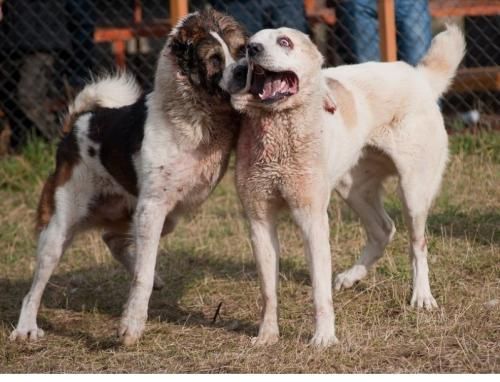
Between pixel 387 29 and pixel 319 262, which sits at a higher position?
pixel 387 29

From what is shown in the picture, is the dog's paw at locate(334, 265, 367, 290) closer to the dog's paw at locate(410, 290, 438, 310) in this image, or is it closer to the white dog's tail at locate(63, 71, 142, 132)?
the dog's paw at locate(410, 290, 438, 310)

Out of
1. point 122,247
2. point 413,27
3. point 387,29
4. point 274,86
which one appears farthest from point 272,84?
point 413,27

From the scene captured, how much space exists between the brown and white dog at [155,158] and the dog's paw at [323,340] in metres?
0.75

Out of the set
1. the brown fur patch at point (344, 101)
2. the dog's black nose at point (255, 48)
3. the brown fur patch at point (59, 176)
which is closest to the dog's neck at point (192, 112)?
the dog's black nose at point (255, 48)

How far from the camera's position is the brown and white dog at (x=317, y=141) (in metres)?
3.84

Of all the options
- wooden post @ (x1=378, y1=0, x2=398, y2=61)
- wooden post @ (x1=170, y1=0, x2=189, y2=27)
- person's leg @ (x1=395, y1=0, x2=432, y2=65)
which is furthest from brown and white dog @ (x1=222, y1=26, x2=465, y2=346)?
wooden post @ (x1=170, y1=0, x2=189, y2=27)

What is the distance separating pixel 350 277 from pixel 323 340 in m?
1.16

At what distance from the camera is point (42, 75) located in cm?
Result: 803

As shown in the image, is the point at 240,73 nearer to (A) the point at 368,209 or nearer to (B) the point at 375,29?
(A) the point at 368,209

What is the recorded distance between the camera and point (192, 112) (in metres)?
4.08

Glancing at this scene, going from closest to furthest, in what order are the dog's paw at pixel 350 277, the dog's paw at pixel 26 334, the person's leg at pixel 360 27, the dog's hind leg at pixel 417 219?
the dog's paw at pixel 26 334, the dog's hind leg at pixel 417 219, the dog's paw at pixel 350 277, the person's leg at pixel 360 27

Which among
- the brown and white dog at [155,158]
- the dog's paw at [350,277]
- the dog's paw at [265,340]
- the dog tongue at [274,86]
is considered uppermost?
the dog tongue at [274,86]

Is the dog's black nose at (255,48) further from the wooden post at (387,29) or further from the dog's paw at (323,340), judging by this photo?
the wooden post at (387,29)

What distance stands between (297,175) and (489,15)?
4.45 metres
